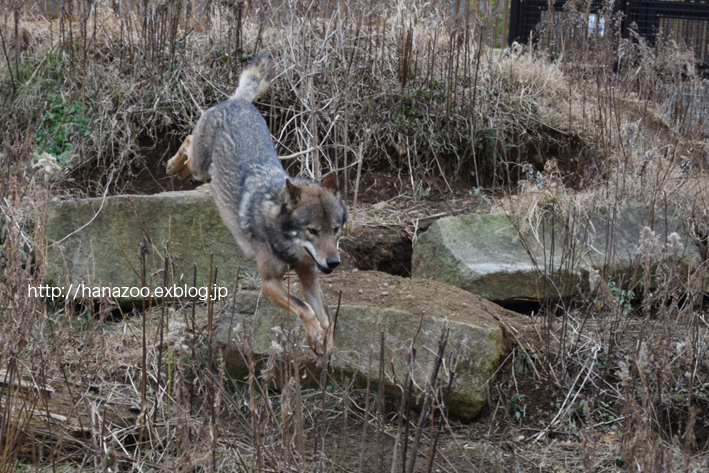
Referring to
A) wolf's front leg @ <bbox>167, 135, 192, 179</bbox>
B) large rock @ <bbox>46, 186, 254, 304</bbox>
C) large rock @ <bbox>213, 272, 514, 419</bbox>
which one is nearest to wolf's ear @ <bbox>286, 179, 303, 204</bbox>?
large rock @ <bbox>213, 272, 514, 419</bbox>

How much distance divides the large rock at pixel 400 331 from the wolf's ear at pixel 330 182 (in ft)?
2.67

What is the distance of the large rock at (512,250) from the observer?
6016 millimetres

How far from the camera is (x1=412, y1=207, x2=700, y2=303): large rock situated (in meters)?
6.02

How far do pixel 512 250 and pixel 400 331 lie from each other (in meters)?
1.86

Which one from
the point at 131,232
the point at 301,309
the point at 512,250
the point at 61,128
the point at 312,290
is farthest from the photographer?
the point at 61,128

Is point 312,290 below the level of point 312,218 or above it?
below

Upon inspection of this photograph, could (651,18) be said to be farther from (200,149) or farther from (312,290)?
(312,290)

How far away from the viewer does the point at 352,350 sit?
5035 mm

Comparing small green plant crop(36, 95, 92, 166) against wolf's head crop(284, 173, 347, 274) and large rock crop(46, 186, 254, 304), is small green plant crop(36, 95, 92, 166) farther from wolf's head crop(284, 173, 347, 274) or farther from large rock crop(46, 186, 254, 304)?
wolf's head crop(284, 173, 347, 274)

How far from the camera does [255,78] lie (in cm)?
673

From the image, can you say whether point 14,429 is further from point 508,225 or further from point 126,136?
point 126,136

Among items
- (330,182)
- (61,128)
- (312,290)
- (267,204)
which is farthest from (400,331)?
(61,128)

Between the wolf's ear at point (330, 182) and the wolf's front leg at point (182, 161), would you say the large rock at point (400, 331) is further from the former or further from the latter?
the wolf's front leg at point (182, 161)

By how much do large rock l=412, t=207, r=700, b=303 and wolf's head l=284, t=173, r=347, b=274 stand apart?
1.51 m
